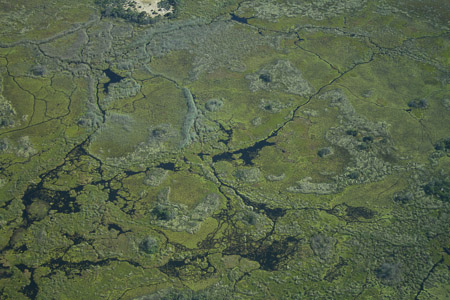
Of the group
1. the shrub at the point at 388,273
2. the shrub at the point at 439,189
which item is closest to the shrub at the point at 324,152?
the shrub at the point at 439,189

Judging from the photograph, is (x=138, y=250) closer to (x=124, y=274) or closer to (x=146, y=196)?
(x=124, y=274)

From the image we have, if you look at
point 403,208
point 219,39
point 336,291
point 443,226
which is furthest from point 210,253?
point 219,39

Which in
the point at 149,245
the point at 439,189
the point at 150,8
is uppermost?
the point at 150,8

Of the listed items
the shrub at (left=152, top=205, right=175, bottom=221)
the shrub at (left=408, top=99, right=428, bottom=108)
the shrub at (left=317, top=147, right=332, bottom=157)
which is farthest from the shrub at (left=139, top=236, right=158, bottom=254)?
the shrub at (left=408, top=99, right=428, bottom=108)

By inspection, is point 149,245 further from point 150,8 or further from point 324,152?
point 150,8

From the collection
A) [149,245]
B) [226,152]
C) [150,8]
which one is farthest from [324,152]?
[150,8]

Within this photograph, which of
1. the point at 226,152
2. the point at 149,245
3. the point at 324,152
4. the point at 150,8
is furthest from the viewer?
the point at 150,8

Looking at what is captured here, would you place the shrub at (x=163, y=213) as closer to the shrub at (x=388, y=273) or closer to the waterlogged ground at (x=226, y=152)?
the waterlogged ground at (x=226, y=152)
